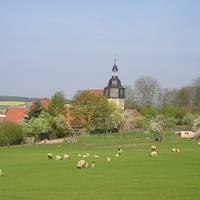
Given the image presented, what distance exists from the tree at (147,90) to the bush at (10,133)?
67.5 metres

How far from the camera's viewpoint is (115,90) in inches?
6983

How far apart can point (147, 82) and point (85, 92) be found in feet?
108

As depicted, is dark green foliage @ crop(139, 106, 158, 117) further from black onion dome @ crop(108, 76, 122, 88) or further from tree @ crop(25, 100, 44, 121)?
tree @ crop(25, 100, 44, 121)

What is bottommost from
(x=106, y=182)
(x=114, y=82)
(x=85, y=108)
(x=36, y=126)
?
(x=106, y=182)

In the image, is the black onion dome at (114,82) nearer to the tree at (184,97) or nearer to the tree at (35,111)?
the tree at (184,97)

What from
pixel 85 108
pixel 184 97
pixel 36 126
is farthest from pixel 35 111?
pixel 184 97

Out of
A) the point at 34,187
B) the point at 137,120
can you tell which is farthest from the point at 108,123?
the point at 34,187

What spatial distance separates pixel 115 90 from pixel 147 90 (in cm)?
2019

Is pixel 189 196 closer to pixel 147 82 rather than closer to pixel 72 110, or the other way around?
pixel 72 110

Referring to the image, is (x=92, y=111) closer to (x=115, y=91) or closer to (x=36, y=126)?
(x=36, y=126)

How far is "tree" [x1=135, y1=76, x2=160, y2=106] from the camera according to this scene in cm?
15838

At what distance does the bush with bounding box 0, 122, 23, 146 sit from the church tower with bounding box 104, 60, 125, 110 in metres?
77.5

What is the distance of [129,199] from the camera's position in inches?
902

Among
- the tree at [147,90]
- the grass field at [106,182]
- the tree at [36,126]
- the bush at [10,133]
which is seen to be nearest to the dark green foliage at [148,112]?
the tree at [147,90]
